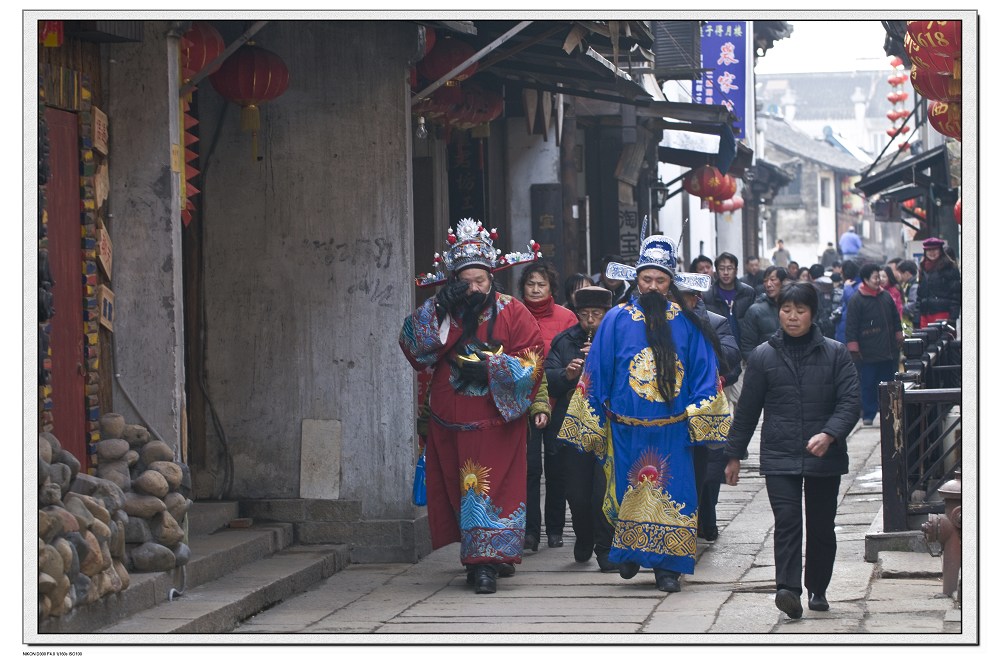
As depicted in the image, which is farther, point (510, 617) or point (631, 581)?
point (631, 581)

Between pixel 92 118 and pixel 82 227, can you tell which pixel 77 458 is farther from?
pixel 92 118

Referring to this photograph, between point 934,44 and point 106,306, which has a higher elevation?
point 934,44

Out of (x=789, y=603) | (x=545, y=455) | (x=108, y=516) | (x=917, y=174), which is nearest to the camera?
(x=108, y=516)

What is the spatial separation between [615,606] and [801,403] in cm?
149

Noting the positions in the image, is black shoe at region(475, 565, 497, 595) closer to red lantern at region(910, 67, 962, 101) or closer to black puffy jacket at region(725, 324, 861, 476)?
black puffy jacket at region(725, 324, 861, 476)

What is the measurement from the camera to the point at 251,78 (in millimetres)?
8734

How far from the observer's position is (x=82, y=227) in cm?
758

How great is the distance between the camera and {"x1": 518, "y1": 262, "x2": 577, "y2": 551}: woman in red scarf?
9.87 metres

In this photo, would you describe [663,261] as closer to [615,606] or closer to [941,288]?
→ [615,606]

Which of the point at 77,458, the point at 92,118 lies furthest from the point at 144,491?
the point at 92,118

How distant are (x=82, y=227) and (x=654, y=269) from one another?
3.08m

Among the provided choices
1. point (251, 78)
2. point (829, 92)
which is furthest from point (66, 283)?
point (829, 92)

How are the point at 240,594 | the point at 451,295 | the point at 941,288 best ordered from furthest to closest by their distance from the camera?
the point at 941,288
the point at 451,295
the point at 240,594

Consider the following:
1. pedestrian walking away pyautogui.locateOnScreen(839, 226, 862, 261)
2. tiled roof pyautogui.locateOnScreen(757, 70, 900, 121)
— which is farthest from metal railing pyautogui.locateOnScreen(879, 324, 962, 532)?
tiled roof pyautogui.locateOnScreen(757, 70, 900, 121)
